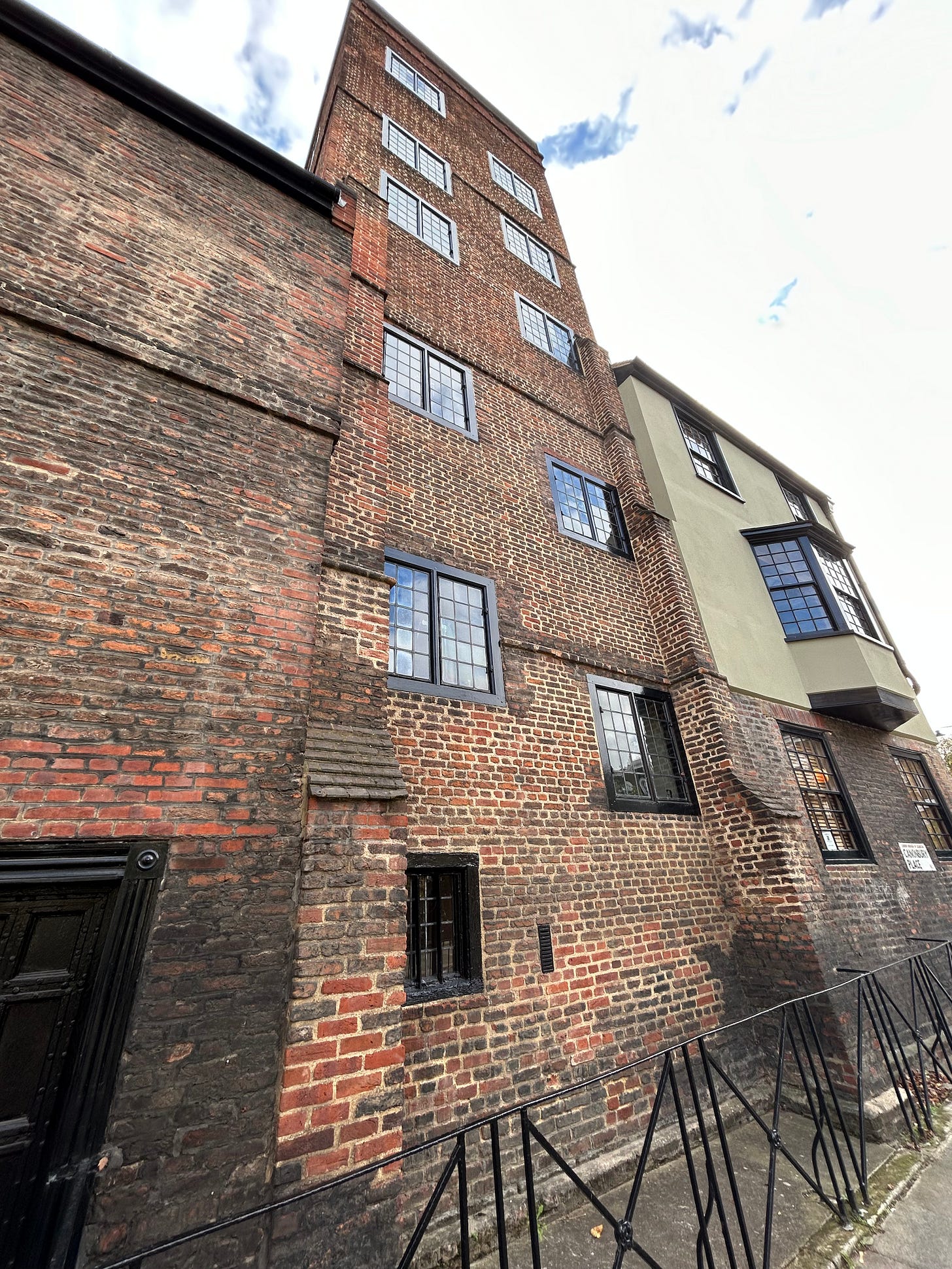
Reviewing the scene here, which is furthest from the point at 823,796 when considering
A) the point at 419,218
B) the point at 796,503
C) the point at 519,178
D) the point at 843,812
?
the point at 519,178

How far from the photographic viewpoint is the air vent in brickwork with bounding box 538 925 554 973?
470 cm

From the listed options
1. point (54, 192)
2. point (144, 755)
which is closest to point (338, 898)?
point (144, 755)

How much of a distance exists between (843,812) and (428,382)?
30.3ft

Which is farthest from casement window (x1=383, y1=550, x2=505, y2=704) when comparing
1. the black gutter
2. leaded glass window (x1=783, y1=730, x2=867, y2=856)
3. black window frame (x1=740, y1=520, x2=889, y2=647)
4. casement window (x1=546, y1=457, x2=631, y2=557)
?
black window frame (x1=740, y1=520, x2=889, y2=647)

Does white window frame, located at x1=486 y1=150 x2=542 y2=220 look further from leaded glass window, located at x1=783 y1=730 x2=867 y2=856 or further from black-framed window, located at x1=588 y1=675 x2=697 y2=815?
leaded glass window, located at x1=783 y1=730 x2=867 y2=856

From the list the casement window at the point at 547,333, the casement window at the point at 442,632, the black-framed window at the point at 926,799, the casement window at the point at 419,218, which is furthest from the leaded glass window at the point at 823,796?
the casement window at the point at 419,218

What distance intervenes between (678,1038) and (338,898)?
441cm

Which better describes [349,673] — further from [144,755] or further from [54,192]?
[54,192]

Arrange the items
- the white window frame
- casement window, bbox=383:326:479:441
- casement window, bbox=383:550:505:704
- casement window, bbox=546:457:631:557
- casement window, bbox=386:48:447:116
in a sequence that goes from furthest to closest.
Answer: the white window frame → casement window, bbox=386:48:447:116 → casement window, bbox=546:457:631:557 → casement window, bbox=383:326:479:441 → casement window, bbox=383:550:505:704

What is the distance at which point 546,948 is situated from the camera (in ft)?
15.7

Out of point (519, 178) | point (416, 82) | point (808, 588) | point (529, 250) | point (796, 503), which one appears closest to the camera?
point (808, 588)

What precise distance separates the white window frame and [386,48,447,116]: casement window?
1.47 m

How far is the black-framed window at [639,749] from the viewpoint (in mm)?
6348

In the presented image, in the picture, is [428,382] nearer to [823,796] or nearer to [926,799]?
[823,796]
